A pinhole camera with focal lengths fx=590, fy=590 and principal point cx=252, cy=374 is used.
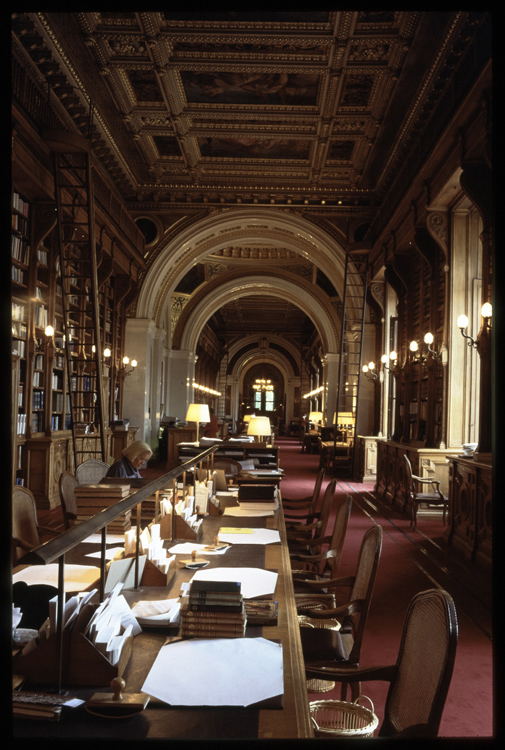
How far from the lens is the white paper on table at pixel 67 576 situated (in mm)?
2172

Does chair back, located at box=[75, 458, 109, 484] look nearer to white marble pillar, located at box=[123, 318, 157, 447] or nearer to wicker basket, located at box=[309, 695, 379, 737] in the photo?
wicker basket, located at box=[309, 695, 379, 737]

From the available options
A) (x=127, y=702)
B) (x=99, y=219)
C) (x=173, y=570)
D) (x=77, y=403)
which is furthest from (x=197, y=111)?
(x=127, y=702)

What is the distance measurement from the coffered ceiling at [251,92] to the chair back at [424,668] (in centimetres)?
730

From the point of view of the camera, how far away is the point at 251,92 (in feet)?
31.8

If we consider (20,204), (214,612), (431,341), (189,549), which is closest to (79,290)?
(20,204)

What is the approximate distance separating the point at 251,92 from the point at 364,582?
29.7 ft

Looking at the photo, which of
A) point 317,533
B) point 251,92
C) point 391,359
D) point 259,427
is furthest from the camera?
point 391,359

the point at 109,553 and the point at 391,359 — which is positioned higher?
the point at 391,359

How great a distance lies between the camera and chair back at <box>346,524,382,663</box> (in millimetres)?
2383

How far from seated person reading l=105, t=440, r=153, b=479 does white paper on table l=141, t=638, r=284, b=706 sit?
10.7 feet

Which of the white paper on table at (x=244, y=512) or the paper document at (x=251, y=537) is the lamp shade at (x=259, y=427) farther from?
the paper document at (x=251, y=537)

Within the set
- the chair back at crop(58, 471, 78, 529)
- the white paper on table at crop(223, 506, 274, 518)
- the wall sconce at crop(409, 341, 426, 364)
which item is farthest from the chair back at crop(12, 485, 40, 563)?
the wall sconce at crop(409, 341, 426, 364)

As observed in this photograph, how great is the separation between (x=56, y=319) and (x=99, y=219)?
1950 millimetres

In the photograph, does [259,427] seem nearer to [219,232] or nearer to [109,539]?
[109,539]
